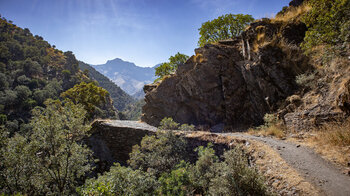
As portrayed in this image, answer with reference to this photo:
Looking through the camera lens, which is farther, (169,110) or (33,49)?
(33,49)

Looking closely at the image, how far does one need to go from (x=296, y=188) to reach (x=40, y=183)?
1030 cm

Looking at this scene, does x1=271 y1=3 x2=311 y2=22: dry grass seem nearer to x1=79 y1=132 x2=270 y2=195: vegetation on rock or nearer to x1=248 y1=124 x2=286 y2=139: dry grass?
x1=248 y1=124 x2=286 y2=139: dry grass

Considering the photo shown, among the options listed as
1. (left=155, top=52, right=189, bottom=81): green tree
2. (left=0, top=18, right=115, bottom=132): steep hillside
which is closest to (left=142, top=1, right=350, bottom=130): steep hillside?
(left=155, top=52, right=189, bottom=81): green tree

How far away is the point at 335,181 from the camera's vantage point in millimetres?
3314

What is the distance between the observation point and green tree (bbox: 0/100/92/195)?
20.5 ft

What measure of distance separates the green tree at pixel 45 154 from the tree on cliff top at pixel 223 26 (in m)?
17.4

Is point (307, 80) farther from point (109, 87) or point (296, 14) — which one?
point (109, 87)

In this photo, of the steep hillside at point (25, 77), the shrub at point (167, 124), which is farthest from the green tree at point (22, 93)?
the shrub at point (167, 124)

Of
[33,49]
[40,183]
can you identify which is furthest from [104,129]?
[33,49]

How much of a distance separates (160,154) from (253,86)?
872 centimetres

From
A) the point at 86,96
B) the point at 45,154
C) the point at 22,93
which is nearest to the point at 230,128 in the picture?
the point at 45,154

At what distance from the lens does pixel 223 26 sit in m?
18.2

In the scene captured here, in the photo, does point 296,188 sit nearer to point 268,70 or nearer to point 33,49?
point 268,70

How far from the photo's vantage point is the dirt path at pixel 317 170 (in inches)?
124
